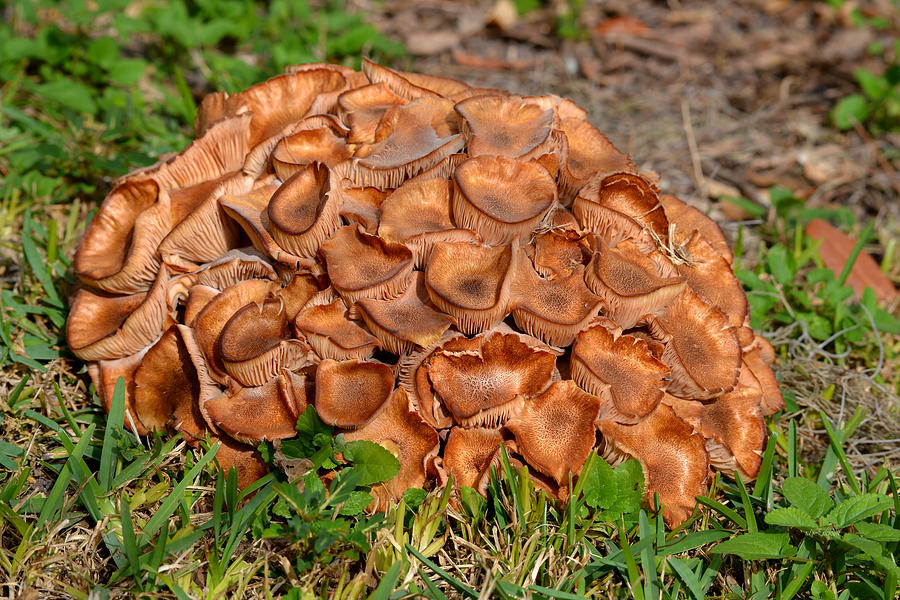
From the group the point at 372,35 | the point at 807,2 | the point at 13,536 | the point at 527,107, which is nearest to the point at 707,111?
the point at 807,2

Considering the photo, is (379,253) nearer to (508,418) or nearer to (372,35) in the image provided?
(508,418)

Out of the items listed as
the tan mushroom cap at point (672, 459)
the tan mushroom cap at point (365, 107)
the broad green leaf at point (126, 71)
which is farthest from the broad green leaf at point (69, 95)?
the tan mushroom cap at point (672, 459)

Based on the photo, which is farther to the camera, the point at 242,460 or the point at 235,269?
the point at 235,269

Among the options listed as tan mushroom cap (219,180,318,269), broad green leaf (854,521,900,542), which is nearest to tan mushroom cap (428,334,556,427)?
tan mushroom cap (219,180,318,269)

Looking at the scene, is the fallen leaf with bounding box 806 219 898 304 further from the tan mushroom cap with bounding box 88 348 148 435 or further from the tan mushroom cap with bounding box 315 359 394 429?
the tan mushroom cap with bounding box 88 348 148 435

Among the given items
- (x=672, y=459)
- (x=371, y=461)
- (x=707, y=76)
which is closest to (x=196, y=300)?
(x=371, y=461)

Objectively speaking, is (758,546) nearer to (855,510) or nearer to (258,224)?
(855,510)
